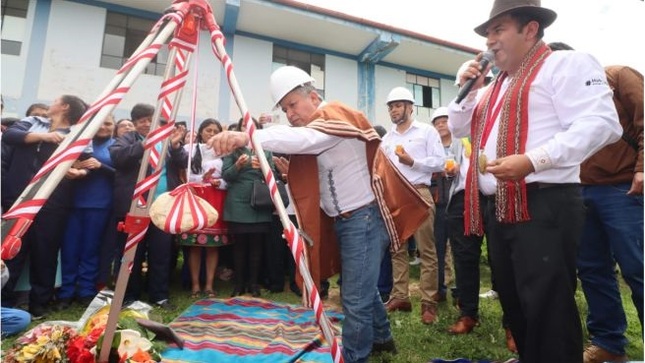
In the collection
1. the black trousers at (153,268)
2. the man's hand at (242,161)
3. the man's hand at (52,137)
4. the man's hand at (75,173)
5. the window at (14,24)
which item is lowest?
the black trousers at (153,268)

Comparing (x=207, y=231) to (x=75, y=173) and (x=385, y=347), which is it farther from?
(x=385, y=347)

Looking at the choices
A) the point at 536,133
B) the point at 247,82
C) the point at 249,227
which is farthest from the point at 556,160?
the point at 247,82

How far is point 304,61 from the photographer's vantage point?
12.1 metres

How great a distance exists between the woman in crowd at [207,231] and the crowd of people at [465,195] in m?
0.08

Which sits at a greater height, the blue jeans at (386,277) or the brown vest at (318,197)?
the brown vest at (318,197)

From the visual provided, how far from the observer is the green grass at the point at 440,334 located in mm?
2932

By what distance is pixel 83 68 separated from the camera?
9.62 metres

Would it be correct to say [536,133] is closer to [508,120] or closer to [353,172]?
[508,120]

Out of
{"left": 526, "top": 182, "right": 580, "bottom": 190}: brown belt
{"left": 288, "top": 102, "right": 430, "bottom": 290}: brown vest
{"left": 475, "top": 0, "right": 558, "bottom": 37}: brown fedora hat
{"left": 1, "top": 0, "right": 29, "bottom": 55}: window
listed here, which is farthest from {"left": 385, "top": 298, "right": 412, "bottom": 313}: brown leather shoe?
{"left": 1, "top": 0, "right": 29, "bottom": 55}: window

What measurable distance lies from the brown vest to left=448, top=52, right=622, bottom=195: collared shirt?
0.73m

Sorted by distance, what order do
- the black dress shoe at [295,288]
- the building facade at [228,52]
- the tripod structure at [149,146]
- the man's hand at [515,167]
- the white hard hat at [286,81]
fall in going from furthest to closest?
1. the building facade at [228,52]
2. the black dress shoe at [295,288]
3. the white hard hat at [286,81]
4. the man's hand at [515,167]
5. the tripod structure at [149,146]

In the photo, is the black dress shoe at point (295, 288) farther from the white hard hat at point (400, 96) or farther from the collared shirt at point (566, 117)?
the collared shirt at point (566, 117)

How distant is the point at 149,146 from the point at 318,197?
102 cm

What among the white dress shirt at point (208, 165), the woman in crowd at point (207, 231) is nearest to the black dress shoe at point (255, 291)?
the woman in crowd at point (207, 231)
